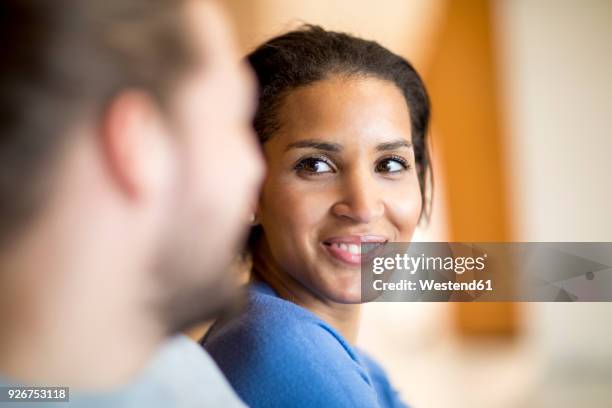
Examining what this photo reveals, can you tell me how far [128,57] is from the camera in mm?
320

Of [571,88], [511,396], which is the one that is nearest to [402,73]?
[511,396]

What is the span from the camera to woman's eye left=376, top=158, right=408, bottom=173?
616 mm

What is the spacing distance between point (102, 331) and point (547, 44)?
319 centimetres

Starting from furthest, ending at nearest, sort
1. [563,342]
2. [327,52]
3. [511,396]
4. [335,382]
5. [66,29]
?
[563,342] → [511,396] → [327,52] → [335,382] → [66,29]

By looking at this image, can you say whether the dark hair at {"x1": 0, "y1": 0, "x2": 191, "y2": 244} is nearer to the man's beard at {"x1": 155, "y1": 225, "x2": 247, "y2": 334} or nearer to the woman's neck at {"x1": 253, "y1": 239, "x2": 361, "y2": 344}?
the man's beard at {"x1": 155, "y1": 225, "x2": 247, "y2": 334}

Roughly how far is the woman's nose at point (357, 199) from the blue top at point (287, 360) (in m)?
0.09

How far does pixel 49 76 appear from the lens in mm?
310

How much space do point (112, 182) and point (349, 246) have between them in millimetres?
317

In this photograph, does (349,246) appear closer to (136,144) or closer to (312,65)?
(312,65)

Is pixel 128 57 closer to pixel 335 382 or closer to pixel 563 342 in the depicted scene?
pixel 335 382

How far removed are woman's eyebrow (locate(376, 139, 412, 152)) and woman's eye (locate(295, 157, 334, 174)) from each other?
1.6 inches

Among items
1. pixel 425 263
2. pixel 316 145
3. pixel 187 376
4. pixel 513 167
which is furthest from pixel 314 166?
pixel 513 167

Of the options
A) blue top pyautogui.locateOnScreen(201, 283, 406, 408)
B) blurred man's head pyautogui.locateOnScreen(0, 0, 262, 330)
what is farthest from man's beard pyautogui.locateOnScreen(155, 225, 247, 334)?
blue top pyautogui.locateOnScreen(201, 283, 406, 408)

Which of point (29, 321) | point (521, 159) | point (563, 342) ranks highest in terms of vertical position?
point (521, 159)
